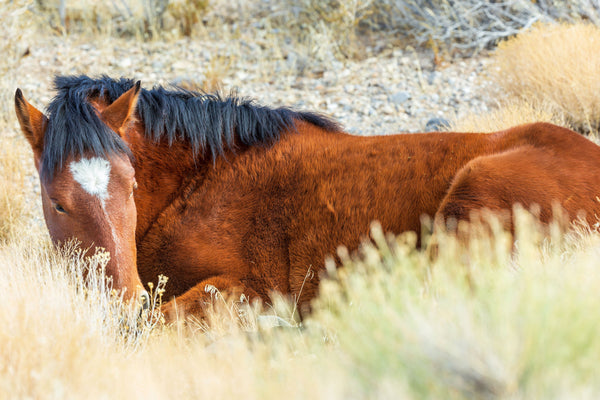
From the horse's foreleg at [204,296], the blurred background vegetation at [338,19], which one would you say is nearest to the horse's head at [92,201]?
the horse's foreleg at [204,296]

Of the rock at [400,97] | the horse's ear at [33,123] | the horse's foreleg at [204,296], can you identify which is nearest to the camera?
the horse's ear at [33,123]

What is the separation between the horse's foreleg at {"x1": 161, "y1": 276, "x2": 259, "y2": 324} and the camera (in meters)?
3.46

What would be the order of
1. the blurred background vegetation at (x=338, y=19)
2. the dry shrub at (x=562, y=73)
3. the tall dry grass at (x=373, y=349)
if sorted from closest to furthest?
1. the tall dry grass at (x=373, y=349)
2. the dry shrub at (x=562, y=73)
3. the blurred background vegetation at (x=338, y=19)

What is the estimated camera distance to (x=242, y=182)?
388 centimetres

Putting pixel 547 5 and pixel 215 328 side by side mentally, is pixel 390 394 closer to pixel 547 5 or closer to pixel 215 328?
pixel 215 328

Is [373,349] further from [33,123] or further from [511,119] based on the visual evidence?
[511,119]

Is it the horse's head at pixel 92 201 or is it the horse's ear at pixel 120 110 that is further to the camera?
the horse's ear at pixel 120 110

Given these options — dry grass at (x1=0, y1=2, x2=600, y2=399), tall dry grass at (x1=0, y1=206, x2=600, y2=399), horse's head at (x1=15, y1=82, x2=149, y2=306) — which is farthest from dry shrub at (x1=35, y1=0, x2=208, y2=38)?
tall dry grass at (x1=0, y1=206, x2=600, y2=399)

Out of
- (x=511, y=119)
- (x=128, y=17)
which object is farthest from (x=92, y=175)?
(x=128, y=17)

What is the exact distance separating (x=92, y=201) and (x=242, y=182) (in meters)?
1.08

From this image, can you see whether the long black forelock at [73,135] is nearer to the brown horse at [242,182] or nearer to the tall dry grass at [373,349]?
the brown horse at [242,182]

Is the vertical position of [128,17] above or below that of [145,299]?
above

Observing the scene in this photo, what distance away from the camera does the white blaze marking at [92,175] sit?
3.12 meters

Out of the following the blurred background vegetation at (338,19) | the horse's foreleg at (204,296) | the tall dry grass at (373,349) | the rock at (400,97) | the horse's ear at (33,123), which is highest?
the blurred background vegetation at (338,19)
